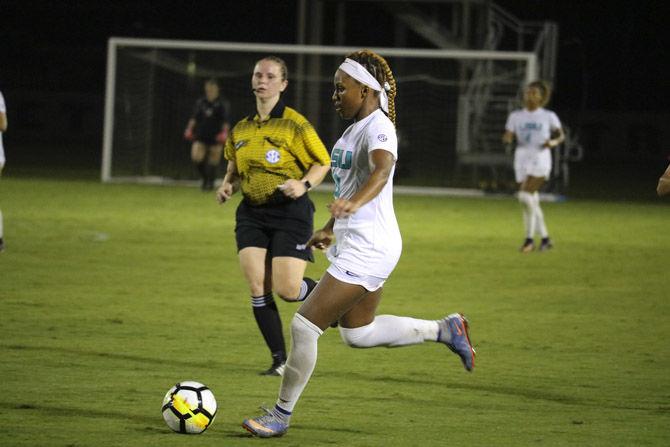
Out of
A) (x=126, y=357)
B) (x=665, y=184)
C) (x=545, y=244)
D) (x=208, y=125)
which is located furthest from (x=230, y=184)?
(x=208, y=125)

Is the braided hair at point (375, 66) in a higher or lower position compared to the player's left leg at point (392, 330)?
higher

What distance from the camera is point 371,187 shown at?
627 centimetres

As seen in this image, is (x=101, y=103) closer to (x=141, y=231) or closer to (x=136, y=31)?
(x=136, y=31)

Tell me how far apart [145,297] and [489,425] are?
17.6ft

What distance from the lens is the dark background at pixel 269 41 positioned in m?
43.4

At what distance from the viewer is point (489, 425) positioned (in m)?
7.02

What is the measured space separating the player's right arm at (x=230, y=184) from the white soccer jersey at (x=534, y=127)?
9.24 meters

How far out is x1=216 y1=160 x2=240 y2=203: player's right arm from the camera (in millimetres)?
8328

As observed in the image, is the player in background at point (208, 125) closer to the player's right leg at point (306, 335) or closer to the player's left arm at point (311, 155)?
the player's left arm at point (311, 155)

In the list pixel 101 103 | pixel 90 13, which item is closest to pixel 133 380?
pixel 101 103

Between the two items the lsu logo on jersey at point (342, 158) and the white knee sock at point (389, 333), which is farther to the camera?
the white knee sock at point (389, 333)

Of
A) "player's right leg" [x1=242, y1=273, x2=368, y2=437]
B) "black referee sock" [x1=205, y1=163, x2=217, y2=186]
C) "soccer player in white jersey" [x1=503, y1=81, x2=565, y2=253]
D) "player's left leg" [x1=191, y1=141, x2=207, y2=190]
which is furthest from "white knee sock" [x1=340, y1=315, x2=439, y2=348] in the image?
"black referee sock" [x1=205, y1=163, x2=217, y2=186]

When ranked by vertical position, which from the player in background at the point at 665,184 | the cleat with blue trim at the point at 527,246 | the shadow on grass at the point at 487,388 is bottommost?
the shadow on grass at the point at 487,388

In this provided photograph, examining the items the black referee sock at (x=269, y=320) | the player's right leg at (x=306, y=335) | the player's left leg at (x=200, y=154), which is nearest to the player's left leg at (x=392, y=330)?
the player's right leg at (x=306, y=335)
